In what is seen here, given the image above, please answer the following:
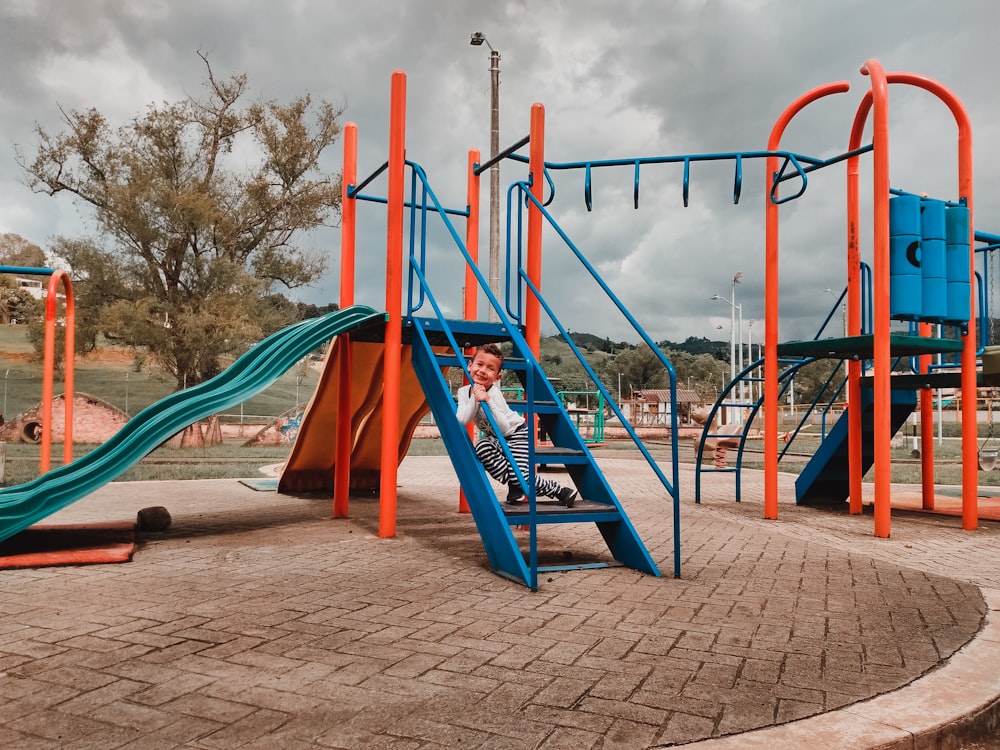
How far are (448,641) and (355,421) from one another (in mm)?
5819

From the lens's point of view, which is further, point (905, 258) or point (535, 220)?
point (905, 258)

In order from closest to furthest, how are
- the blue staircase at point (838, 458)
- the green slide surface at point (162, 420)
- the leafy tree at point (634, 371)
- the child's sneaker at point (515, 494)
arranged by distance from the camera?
the green slide surface at point (162, 420) < the child's sneaker at point (515, 494) < the blue staircase at point (838, 458) < the leafy tree at point (634, 371)

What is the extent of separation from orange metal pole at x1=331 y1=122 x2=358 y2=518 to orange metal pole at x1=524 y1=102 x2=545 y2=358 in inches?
74.7

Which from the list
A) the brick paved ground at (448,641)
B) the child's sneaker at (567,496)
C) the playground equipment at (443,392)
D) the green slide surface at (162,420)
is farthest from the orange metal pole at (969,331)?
the green slide surface at (162,420)

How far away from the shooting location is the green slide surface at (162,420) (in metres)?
5.40

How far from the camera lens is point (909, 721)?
8.54ft

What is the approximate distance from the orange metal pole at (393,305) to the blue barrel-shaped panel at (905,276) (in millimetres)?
4797

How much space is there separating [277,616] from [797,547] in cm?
434

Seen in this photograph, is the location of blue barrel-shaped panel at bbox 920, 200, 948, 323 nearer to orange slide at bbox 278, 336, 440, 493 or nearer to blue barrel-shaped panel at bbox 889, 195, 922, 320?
blue barrel-shaped panel at bbox 889, 195, 922, 320

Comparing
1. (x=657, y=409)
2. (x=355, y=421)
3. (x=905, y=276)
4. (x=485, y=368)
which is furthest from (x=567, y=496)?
(x=657, y=409)

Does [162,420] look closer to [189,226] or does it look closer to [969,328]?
[969,328]

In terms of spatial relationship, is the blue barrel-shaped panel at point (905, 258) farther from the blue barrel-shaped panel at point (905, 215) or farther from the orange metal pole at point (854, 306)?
the orange metal pole at point (854, 306)

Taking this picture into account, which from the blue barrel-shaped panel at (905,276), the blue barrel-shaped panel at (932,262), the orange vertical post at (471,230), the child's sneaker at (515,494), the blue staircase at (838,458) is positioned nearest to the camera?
the child's sneaker at (515,494)

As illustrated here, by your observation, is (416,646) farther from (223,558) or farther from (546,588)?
(223,558)
